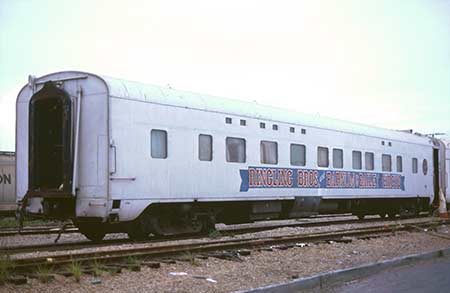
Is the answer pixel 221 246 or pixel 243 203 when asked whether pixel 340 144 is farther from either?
pixel 221 246

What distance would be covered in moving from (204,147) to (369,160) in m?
8.59

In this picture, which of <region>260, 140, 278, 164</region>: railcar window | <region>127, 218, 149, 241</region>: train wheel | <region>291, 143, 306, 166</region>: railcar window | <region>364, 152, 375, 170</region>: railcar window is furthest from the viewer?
<region>364, 152, 375, 170</region>: railcar window

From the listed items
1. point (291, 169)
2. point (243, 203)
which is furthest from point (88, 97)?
point (291, 169)

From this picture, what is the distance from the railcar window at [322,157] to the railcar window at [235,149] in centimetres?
372

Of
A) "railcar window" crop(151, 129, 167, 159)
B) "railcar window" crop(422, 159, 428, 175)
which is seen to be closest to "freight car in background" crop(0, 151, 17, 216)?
"railcar window" crop(151, 129, 167, 159)

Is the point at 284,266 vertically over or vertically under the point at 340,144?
under

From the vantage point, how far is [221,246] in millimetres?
11133

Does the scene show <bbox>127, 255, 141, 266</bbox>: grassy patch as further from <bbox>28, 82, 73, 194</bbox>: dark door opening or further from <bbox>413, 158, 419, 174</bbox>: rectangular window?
<bbox>413, 158, 419, 174</bbox>: rectangular window

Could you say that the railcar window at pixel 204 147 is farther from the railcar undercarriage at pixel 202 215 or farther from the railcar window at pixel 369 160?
the railcar window at pixel 369 160

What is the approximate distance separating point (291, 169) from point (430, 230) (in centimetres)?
425

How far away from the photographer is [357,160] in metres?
20.0

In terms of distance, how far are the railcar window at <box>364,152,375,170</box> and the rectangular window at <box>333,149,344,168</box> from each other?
1.68 metres

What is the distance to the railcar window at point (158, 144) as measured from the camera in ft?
42.2

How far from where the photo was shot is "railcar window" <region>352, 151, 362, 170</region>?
1978 centimetres
